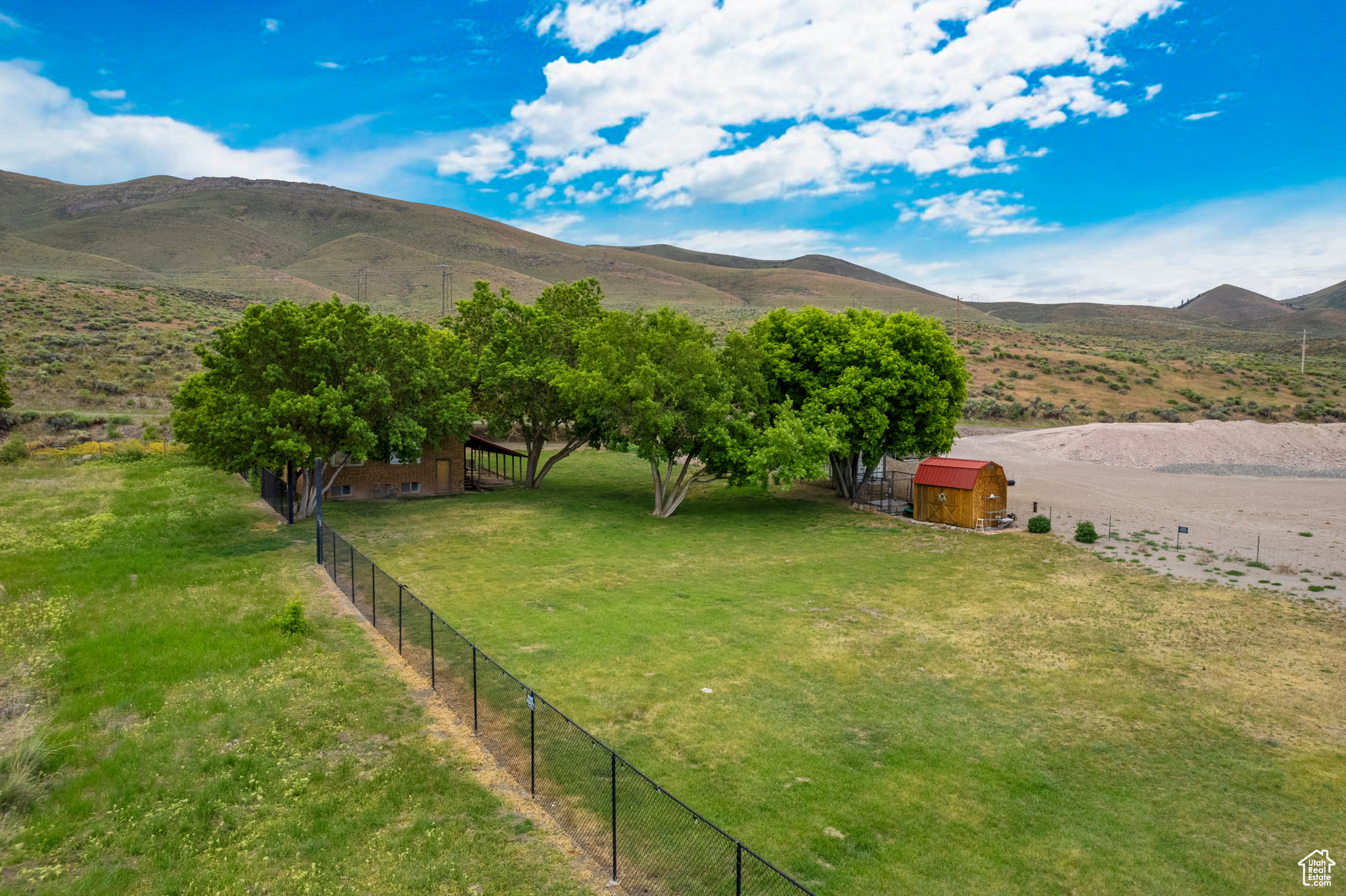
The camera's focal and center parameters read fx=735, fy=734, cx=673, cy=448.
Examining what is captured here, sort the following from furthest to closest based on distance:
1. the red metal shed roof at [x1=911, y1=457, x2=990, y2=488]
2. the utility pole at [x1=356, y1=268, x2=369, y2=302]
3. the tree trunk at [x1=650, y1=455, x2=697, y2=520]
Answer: the utility pole at [x1=356, y1=268, x2=369, y2=302]
the tree trunk at [x1=650, y1=455, x2=697, y2=520]
the red metal shed roof at [x1=911, y1=457, x2=990, y2=488]

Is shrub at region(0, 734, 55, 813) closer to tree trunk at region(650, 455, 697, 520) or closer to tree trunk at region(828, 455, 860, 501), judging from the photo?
tree trunk at region(650, 455, 697, 520)

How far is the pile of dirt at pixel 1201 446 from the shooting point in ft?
171

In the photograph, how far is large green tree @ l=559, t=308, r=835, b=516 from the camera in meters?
32.7

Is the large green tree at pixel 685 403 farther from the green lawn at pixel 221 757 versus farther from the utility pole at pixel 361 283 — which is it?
the utility pole at pixel 361 283

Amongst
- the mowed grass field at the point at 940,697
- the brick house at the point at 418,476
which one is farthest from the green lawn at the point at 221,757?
the brick house at the point at 418,476

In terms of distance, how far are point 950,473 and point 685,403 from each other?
1280 cm

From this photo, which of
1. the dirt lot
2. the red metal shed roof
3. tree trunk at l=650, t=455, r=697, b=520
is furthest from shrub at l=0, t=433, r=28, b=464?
the dirt lot

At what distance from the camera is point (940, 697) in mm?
15969

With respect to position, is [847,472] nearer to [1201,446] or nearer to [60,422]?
[1201,446]

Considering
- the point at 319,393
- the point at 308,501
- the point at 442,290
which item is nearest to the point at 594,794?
the point at 319,393

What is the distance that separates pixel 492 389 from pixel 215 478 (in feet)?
59.3

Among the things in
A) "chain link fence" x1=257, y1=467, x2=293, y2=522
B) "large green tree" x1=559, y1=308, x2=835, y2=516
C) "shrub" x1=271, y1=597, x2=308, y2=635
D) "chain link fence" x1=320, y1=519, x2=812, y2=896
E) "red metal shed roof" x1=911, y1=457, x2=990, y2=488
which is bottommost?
"chain link fence" x1=320, y1=519, x2=812, y2=896

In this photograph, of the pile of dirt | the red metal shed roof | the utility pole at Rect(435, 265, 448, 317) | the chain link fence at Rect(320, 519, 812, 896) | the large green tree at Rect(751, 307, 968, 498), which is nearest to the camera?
the chain link fence at Rect(320, 519, 812, 896)

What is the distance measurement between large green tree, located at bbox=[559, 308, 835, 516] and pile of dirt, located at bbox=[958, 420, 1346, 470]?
30.1 metres
